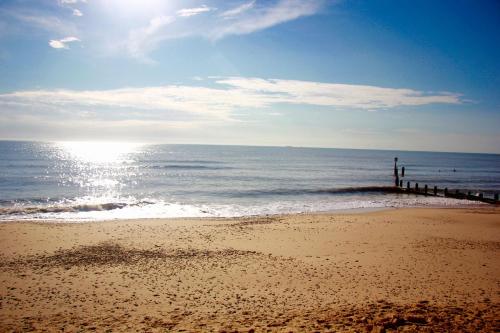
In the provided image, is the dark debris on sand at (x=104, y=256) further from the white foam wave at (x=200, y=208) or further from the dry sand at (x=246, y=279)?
the white foam wave at (x=200, y=208)

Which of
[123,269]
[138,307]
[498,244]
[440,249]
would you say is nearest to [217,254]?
[123,269]

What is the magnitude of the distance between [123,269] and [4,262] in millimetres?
4624

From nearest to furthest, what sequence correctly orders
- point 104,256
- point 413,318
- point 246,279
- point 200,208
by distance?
point 413,318 → point 246,279 → point 104,256 → point 200,208

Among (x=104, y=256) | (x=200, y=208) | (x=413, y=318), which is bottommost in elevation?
(x=200, y=208)

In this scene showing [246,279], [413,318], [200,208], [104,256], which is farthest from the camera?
[200,208]

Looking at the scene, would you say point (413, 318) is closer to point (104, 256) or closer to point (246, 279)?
point (246, 279)

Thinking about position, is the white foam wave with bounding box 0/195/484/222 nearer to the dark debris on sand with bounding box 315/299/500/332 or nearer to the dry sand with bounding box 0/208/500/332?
the dry sand with bounding box 0/208/500/332

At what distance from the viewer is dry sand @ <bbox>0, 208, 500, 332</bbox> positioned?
808cm

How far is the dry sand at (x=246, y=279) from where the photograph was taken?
8078 mm

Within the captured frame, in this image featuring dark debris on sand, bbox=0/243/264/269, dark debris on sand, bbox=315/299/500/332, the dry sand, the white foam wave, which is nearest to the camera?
dark debris on sand, bbox=315/299/500/332

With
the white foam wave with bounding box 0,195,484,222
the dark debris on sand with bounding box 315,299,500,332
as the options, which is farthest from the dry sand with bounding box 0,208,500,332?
the white foam wave with bounding box 0,195,484,222

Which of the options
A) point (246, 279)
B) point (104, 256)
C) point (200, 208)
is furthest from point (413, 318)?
point (200, 208)

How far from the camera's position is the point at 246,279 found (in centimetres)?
1109

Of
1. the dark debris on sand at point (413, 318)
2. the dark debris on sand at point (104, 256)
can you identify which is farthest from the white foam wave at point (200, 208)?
the dark debris on sand at point (413, 318)
